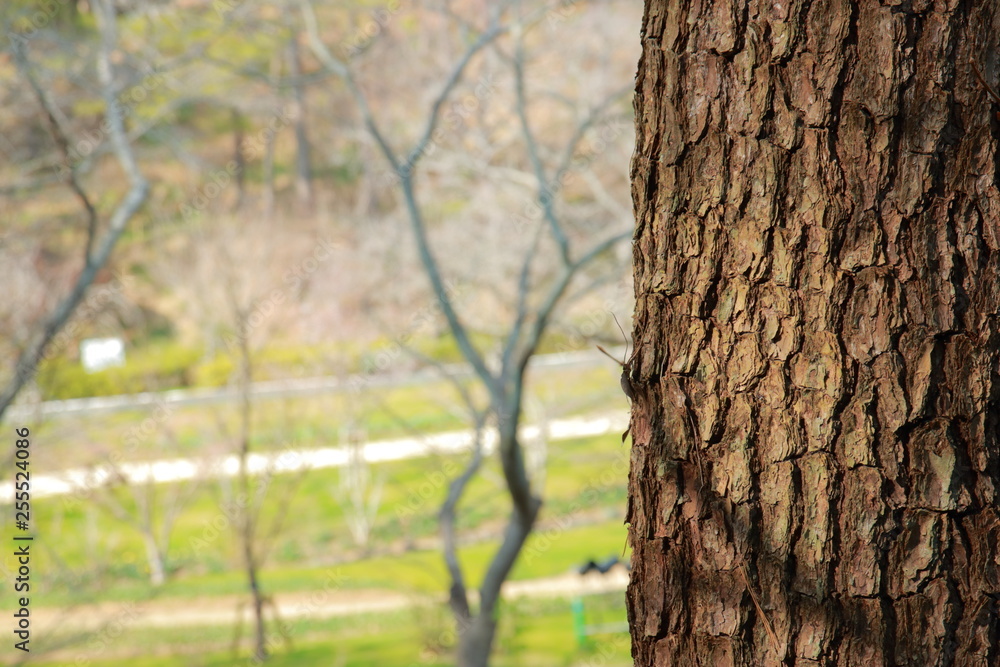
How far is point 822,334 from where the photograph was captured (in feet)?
2.96

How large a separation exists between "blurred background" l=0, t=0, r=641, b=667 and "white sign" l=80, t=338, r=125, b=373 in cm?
8

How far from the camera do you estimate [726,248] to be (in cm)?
95

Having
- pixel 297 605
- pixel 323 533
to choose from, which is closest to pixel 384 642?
pixel 297 605

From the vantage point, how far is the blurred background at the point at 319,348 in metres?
7.13

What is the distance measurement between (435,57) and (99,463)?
203 inches

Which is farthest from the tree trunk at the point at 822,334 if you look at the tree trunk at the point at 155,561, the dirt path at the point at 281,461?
the tree trunk at the point at 155,561

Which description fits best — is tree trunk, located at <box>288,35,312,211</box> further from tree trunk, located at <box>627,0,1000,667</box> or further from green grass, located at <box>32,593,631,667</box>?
tree trunk, located at <box>627,0,1000,667</box>

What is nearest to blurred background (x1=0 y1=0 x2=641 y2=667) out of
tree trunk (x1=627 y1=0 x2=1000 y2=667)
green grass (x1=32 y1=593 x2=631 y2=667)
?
green grass (x1=32 y1=593 x2=631 y2=667)

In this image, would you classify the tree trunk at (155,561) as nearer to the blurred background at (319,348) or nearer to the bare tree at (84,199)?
the blurred background at (319,348)

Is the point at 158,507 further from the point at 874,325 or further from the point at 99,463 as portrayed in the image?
the point at 874,325

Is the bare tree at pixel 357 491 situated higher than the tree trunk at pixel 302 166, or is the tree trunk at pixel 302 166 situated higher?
the tree trunk at pixel 302 166

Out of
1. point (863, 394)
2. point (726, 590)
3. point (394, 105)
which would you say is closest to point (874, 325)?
point (863, 394)

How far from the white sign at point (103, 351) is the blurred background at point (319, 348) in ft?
0.27

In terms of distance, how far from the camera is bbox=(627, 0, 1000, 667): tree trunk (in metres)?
Answer: 0.86
